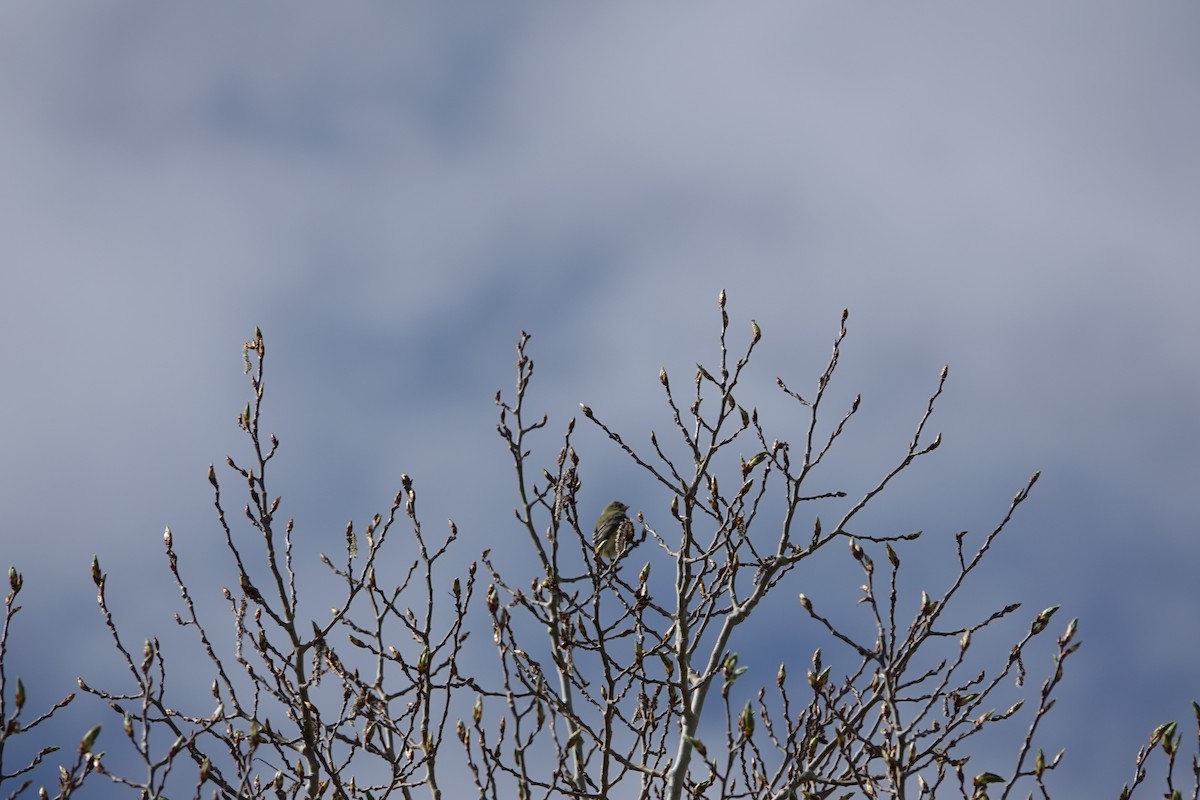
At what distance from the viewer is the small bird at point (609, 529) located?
688 centimetres

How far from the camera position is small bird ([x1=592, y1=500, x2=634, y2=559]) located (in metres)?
6.88

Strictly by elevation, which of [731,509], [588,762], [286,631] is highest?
[731,509]

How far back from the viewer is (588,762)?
21.4ft

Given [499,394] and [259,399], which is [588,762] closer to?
[499,394]

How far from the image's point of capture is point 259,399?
257 inches

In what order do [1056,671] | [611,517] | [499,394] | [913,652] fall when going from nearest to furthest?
1. [1056,671]
2. [913,652]
3. [499,394]
4. [611,517]

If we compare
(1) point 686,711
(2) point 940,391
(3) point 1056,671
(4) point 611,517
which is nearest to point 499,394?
(4) point 611,517

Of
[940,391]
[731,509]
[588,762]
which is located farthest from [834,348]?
[588,762]

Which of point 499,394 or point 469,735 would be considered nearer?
point 469,735

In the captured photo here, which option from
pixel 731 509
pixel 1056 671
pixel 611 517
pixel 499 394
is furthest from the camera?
pixel 611 517

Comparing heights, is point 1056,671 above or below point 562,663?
below

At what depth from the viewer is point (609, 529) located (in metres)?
7.17

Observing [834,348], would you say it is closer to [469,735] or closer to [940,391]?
[940,391]

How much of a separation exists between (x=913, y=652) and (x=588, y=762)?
2.03m
